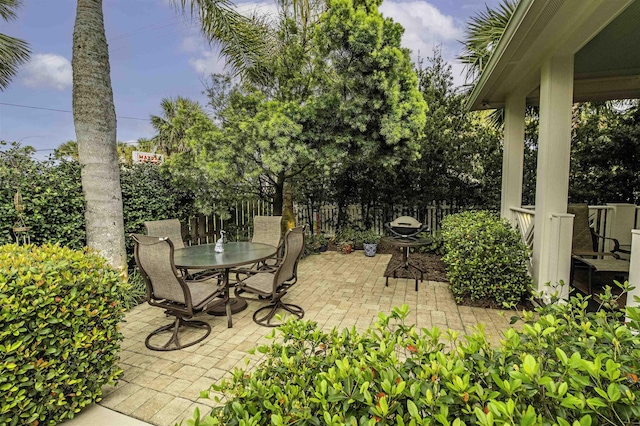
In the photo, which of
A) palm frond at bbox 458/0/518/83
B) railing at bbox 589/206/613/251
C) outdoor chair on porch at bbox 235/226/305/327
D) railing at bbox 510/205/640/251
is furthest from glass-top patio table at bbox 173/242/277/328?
palm frond at bbox 458/0/518/83

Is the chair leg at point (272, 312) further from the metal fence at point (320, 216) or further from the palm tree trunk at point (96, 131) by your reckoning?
the metal fence at point (320, 216)

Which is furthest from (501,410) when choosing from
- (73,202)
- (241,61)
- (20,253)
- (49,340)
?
(241,61)

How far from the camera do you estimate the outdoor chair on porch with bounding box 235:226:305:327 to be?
12.0 ft

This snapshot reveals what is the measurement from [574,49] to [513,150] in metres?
2.41

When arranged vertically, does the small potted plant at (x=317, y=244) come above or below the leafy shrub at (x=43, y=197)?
below

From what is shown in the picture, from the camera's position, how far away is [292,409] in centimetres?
97

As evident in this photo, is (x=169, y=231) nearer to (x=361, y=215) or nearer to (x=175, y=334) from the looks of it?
(x=175, y=334)

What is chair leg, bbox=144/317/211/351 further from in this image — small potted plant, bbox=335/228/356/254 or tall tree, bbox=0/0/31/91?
tall tree, bbox=0/0/31/91

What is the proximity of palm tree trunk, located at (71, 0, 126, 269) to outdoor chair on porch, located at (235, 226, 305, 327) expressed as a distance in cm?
204

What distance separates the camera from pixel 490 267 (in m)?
4.12

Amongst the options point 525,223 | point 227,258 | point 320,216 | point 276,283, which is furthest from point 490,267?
point 320,216

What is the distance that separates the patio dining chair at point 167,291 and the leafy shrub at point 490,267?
126 inches

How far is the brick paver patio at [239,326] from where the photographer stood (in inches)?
93.4

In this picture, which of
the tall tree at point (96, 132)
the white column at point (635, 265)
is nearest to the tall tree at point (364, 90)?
the tall tree at point (96, 132)
